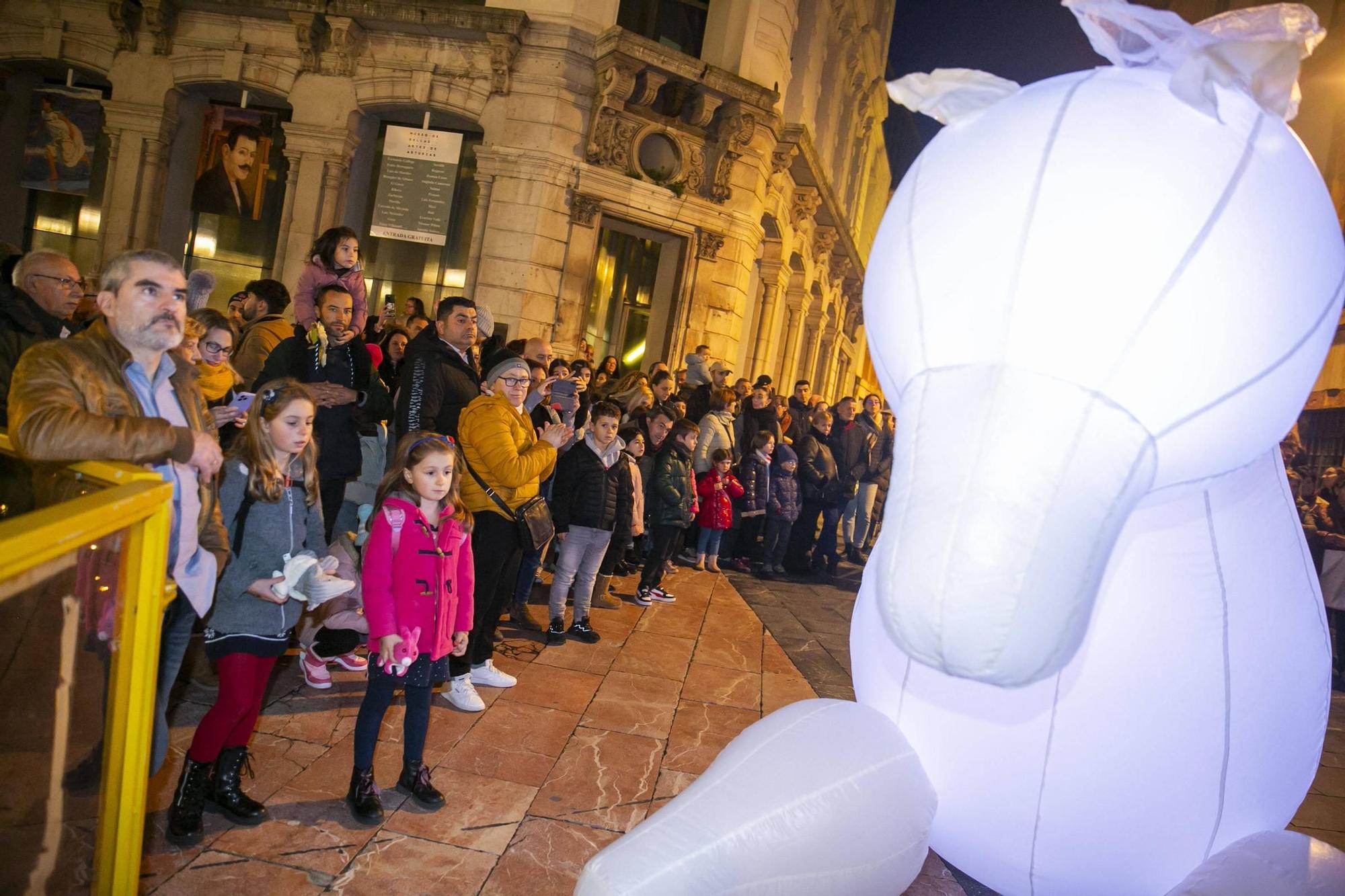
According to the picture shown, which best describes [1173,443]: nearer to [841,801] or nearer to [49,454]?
[841,801]

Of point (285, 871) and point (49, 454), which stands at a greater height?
point (49, 454)

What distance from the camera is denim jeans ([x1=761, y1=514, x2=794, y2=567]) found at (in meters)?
9.18

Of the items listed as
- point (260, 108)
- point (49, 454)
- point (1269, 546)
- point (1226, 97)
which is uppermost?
point (260, 108)

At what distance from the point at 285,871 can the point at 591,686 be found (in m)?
2.21

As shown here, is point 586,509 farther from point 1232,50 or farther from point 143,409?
point 1232,50

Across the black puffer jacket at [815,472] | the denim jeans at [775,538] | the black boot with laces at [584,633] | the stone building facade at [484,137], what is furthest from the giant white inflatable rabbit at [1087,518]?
the stone building facade at [484,137]

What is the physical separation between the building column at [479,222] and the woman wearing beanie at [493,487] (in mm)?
7969

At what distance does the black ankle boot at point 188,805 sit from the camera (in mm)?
2764

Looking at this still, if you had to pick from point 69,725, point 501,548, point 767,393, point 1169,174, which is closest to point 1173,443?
point 1169,174

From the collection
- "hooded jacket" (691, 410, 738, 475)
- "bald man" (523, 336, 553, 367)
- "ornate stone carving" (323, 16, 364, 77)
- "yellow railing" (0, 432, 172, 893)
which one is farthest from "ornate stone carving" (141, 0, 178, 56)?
"yellow railing" (0, 432, 172, 893)

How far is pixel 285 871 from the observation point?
105 inches

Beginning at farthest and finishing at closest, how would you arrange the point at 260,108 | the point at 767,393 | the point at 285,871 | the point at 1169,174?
the point at 260,108 → the point at 767,393 → the point at 285,871 → the point at 1169,174

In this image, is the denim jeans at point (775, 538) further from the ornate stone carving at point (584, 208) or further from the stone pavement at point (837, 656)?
the ornate stone carving at point (584, 208)

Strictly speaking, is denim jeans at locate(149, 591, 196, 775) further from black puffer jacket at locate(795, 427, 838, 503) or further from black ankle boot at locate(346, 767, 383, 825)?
black puffer jacket at locate(795, 427, 838, 503)
